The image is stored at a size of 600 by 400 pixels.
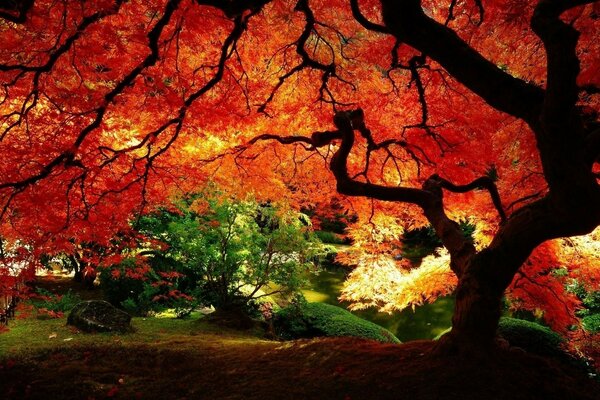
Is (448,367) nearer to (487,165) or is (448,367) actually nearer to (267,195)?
(487,165)

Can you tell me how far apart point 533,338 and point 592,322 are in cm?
368

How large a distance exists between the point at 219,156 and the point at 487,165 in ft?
13.8

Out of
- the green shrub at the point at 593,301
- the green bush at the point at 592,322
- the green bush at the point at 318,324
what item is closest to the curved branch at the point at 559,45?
the green bush at the point at 318,324

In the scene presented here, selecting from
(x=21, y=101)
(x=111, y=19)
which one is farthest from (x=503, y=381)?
(x=21, y=101)

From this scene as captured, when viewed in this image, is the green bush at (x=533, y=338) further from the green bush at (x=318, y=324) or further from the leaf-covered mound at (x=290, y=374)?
the leaf-covered mound at (x=290, y=374)

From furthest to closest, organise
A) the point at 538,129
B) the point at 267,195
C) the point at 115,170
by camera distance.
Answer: the point at 267,195, the point at 115,170, the point at 538,129

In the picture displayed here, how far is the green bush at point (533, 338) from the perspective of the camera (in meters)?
6.73

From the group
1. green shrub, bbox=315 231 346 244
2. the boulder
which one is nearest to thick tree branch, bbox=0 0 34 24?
the boulder

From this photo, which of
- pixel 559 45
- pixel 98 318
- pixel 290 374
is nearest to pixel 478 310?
pixel 290 374

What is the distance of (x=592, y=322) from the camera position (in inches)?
364

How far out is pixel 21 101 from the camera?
15.5ft

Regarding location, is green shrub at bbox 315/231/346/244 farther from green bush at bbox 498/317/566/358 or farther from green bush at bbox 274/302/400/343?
green bush at bbox 498/317/566/358

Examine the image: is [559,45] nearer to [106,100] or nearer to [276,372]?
[276,372]

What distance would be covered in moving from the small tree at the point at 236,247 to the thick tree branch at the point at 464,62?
17.4 feet
